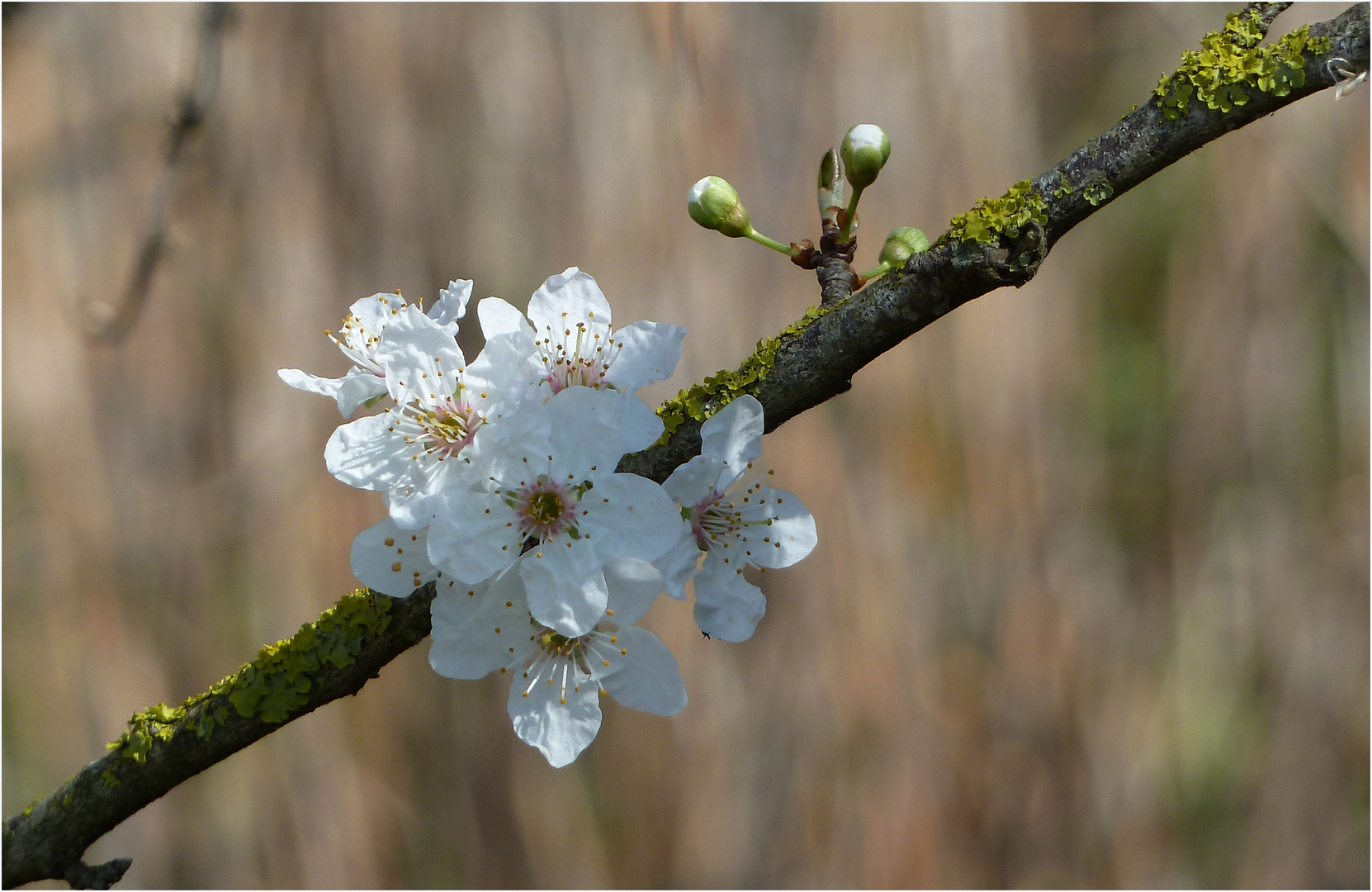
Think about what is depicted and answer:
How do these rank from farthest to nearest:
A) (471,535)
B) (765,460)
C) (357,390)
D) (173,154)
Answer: (765,460), (173,154), (357,390), (471,535)

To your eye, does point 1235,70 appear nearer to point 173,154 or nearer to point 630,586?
point 630,586

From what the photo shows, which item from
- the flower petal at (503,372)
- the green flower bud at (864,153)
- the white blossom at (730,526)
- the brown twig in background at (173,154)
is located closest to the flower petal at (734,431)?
the white blossom at (730,526)

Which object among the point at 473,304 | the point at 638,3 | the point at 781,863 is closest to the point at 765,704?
the point at 781,863

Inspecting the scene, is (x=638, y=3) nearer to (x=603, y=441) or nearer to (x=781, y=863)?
(x=603, y=441)

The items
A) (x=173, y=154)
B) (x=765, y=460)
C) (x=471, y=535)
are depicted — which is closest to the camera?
(x=471, y=535)

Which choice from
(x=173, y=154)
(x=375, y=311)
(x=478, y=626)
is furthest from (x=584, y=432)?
(x=173, y=154)

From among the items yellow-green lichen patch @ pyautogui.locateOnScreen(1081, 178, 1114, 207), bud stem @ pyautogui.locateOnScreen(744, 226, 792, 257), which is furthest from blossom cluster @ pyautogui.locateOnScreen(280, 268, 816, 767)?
yellow-green lichen patch @ pyautogui.locateOnScreen(1081, 178, 1114, 207)

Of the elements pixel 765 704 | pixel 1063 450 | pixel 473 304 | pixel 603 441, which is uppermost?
pixel 473 304
